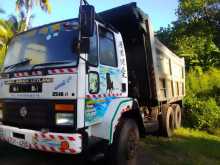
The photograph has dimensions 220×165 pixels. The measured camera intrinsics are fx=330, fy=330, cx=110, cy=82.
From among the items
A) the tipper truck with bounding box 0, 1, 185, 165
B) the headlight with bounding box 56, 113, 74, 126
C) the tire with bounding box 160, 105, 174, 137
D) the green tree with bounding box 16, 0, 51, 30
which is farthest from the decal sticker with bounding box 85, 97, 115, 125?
the green tree with bounding box 16, 0, 51, 30

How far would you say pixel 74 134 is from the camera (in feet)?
14.2

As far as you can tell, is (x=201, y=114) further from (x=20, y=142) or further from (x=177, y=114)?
(x=20, y=142)

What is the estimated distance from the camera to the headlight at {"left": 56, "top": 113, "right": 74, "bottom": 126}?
4414 millimetres

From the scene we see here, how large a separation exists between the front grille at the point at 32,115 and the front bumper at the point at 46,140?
0.38 feet

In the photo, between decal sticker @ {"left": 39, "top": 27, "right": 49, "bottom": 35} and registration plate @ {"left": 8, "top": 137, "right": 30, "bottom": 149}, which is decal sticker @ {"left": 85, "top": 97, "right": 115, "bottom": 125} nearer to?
registration plate @ {"left": 8, "top": 137, "right": 30, "bottom": 149}

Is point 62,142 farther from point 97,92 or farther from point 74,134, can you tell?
point 97,92

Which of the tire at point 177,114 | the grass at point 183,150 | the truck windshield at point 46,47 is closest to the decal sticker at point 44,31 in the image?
the truck windshield at point 46,47

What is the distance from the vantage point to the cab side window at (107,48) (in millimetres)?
5234

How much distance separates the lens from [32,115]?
15.6 ft

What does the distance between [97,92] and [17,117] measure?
1269 mm

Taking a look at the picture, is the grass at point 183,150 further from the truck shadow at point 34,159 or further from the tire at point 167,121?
the truck shadow at point 34,159

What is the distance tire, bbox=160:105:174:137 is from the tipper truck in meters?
2.78

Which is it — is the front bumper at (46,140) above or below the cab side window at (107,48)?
below

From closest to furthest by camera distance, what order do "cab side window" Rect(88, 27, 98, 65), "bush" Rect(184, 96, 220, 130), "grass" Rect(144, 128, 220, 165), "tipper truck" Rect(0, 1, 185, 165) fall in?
1. "tipper truck" Rect(0, 1, 185, 165)
2. "cab side window" Rect(88, 27, 98, 65)
3. "grass" Rect(144, 128, 220, 165)
4. "bush" Rect(184, 96, 220, 130)
